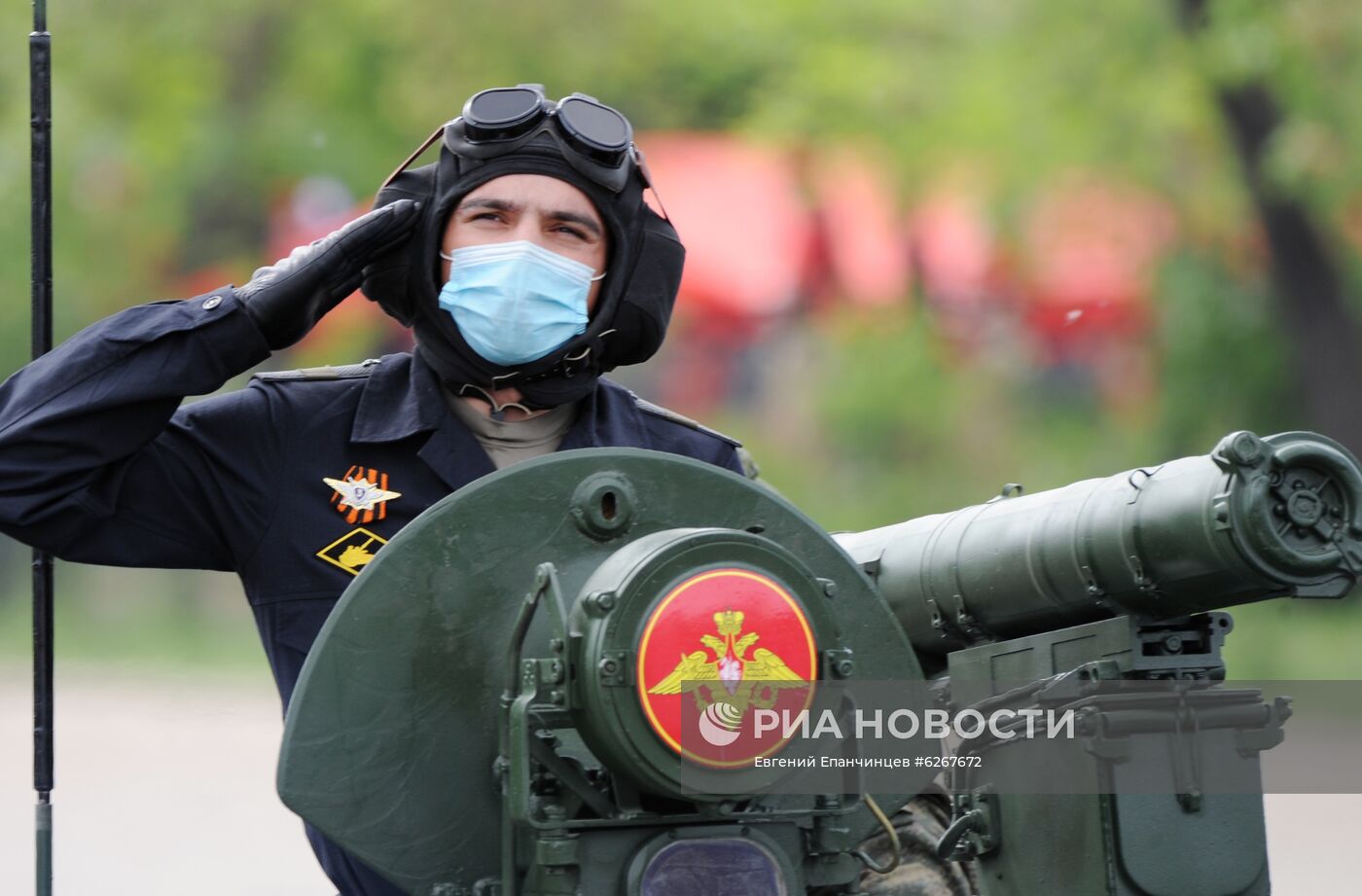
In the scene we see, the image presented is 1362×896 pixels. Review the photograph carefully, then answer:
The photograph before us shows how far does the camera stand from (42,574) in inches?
138

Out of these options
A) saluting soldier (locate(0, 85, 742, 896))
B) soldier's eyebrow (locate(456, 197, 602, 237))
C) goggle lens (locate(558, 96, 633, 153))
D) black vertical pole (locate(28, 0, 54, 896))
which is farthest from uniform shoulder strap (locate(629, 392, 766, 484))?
black vertical pole (locate(28, 0, 54, 896))

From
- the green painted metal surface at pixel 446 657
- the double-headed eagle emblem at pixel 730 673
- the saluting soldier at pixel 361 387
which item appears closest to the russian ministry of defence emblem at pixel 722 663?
the double-headed eagle emblem at pixel 730 673

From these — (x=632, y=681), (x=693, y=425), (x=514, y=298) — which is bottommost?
(x=632, y=681)

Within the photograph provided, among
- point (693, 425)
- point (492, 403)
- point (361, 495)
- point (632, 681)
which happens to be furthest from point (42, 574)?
point (632, 681)

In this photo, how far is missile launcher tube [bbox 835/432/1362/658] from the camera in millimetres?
3439

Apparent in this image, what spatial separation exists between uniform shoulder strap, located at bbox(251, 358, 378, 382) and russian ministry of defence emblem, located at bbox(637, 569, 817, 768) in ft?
3.73

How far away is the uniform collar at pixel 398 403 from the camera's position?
11.7 feet

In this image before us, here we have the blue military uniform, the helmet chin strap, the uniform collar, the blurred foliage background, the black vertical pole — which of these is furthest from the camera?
the blurred foliage background

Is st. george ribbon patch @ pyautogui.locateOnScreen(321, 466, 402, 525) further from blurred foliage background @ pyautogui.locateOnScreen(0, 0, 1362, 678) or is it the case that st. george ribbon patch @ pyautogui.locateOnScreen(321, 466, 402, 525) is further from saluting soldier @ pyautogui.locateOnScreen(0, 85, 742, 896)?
blurred foliage background @ pyautogui.locateOnScreen(0, 0, 1362, 678)

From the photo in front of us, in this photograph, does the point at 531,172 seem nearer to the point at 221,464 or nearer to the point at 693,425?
the point at 693,425

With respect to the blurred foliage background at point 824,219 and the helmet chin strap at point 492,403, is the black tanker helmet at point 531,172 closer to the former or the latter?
the helmet chin strap at point 492,403

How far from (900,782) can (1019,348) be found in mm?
17119

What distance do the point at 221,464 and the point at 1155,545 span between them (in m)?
1.61

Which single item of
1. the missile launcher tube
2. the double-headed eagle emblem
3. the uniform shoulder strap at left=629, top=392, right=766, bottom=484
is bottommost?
the double-headed eagle emblem
